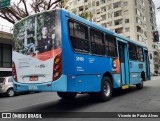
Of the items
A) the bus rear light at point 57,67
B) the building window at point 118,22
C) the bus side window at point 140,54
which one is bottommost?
the bus rear light at point 57,67

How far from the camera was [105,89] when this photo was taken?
11.0 meters

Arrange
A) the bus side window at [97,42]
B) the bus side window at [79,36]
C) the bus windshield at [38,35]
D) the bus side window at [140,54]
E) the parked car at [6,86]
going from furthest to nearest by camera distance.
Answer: the parked car at [6,86] < the bus side window at [140,54] < the bus side window at [97,42] < the bus side window at [79,36] < the bus windshield at [38,35]

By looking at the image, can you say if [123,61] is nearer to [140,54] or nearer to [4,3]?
[140,54]

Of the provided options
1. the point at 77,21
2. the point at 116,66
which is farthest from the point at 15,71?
the point at 116,66

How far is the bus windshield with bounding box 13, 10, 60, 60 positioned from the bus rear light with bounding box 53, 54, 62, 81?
379mm

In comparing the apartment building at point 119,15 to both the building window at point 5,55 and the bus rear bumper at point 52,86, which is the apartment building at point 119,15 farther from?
the bus rear bumper at point 52,86

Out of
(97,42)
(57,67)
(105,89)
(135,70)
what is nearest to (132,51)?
(135,70)

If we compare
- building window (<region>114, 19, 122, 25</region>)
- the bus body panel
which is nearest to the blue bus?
the bus body panel

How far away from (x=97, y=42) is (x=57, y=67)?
2958 millimetres

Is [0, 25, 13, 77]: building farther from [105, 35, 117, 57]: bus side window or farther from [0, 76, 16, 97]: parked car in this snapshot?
[105, 35, 117, 57]: bus side window

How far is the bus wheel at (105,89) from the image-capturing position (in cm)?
1051

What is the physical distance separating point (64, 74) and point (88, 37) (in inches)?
92.7

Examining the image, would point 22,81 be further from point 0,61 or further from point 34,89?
point 0,61

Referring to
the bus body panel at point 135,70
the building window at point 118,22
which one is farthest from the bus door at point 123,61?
the building window at point 118,22
